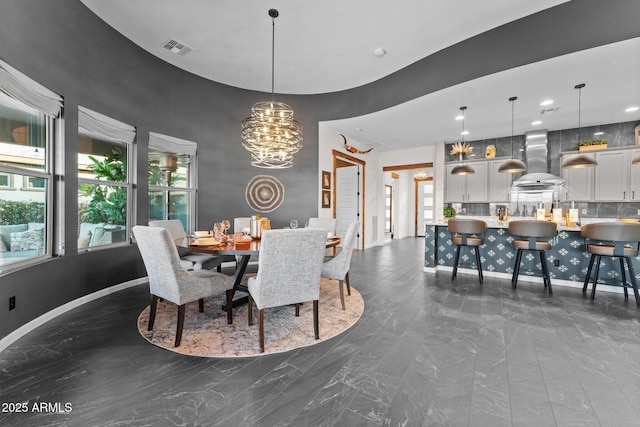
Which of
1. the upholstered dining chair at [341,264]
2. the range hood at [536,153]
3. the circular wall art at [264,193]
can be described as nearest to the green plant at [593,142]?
the range hood at [536,153]

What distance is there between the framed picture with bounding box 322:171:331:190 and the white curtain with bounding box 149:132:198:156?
2598mm

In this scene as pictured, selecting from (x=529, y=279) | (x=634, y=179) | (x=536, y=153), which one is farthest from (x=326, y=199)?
(x=634, y=179)

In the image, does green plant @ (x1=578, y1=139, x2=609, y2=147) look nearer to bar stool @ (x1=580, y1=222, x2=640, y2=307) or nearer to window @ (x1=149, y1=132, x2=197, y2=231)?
bar stool @ (x1=580, y1=222, x2=640, y2=307)

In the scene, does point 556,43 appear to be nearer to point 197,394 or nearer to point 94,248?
point 197,394

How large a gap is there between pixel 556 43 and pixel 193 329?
4836 mm

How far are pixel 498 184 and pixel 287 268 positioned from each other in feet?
19.8

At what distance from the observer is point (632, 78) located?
3529 millimetres

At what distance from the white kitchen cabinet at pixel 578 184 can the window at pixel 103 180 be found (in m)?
7.85

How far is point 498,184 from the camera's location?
6.24 m

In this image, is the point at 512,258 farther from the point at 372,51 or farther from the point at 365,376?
the point at 372,51

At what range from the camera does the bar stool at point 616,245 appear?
3.15 meters

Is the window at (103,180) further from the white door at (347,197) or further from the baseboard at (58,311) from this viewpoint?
the white door at (347,197)

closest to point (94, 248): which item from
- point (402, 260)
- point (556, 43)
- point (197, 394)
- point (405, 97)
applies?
point (197, 394)

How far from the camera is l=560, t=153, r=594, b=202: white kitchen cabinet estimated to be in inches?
215
